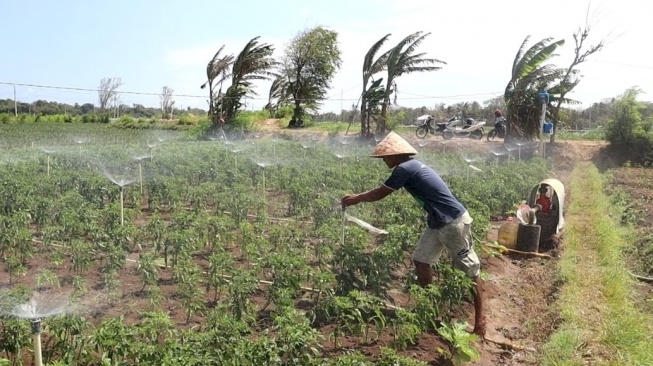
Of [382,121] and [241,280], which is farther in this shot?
[382,121]

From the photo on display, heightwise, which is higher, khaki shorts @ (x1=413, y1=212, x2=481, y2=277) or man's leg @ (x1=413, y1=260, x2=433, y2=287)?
khaki shorts @ (x1=413, y1=212, x2=481, y2=277)

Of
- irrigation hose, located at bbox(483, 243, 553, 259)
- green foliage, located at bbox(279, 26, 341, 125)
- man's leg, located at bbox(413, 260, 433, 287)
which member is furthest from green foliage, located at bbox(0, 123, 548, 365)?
green foliage, located at bbox(279, 26, 341, 125)

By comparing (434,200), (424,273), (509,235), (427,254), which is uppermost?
(434,200)

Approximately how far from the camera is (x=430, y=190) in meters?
4.46

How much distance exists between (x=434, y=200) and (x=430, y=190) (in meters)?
0.09

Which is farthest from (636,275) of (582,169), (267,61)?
(267,61)

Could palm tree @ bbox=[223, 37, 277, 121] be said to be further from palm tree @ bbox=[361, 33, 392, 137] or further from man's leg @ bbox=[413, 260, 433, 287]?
man's leg @ bbox=[413, 260, 433, 287]

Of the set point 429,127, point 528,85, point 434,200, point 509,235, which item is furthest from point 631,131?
point 434,200

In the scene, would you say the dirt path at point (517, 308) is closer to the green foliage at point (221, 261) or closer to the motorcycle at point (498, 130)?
the green foliage at point (221, 261)

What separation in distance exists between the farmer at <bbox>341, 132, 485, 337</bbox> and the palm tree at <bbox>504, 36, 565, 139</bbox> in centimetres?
1791

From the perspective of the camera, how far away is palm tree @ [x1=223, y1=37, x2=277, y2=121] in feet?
92.6

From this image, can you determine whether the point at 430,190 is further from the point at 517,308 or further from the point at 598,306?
the point at 598,306

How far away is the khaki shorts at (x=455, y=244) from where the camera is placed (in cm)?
449

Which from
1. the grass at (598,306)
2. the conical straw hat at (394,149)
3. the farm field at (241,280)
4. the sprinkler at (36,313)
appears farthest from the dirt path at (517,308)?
the sprinkler at (36,313)
